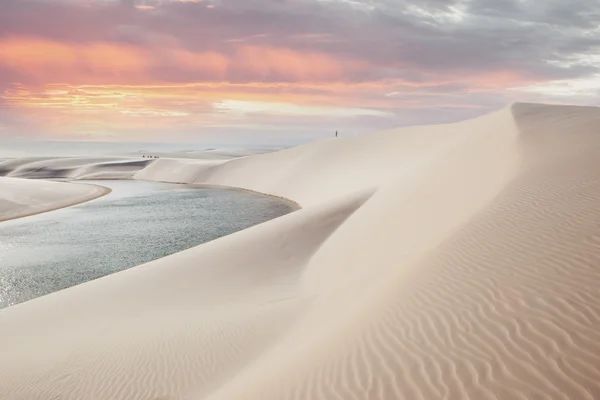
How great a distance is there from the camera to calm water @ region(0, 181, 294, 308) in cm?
1653

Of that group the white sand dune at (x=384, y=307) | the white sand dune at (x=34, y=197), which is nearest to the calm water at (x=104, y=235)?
the white sand dune at (x=34, y=197)

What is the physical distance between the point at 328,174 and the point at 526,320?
3954 cm

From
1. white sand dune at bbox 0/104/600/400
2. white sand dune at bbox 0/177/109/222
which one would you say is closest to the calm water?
white sand dune at bbox 0/177/109/222

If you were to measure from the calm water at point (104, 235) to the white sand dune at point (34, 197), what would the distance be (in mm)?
1660

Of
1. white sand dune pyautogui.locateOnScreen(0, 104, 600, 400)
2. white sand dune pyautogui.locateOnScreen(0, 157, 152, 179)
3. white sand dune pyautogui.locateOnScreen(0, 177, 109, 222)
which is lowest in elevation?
white sand dune pyautogui.locateOnScreen(0, 157, 152, 179)

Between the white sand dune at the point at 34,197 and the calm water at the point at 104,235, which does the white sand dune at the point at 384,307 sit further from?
the white sand dune at the point at 34,197

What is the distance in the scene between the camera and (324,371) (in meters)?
5.25

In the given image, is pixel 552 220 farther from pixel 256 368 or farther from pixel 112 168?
pixel 112 168

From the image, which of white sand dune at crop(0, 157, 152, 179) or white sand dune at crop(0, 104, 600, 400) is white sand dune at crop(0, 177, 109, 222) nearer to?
white sand dune at crop(0, 104, 600, 400)

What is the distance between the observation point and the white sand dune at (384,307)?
15.2 feet

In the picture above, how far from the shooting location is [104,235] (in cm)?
2425

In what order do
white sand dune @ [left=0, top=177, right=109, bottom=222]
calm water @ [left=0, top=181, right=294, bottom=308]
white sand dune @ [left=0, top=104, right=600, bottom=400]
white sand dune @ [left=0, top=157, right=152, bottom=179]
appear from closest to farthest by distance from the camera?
1. white sand dune @ [left=0, top=104, right=600, bottom=400]
2. calm water @ [left=0, top=181, right=294, bottom=308]
3. white sand dune @ [left=0, top=177, right=109, bottom=222]
4. white sand dune @ [left=0, top=157, right=152, bottom=179]

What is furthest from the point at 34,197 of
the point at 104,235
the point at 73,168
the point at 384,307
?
the point at 73,168

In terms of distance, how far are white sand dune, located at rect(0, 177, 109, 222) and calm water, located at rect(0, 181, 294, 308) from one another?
1.66 meters
